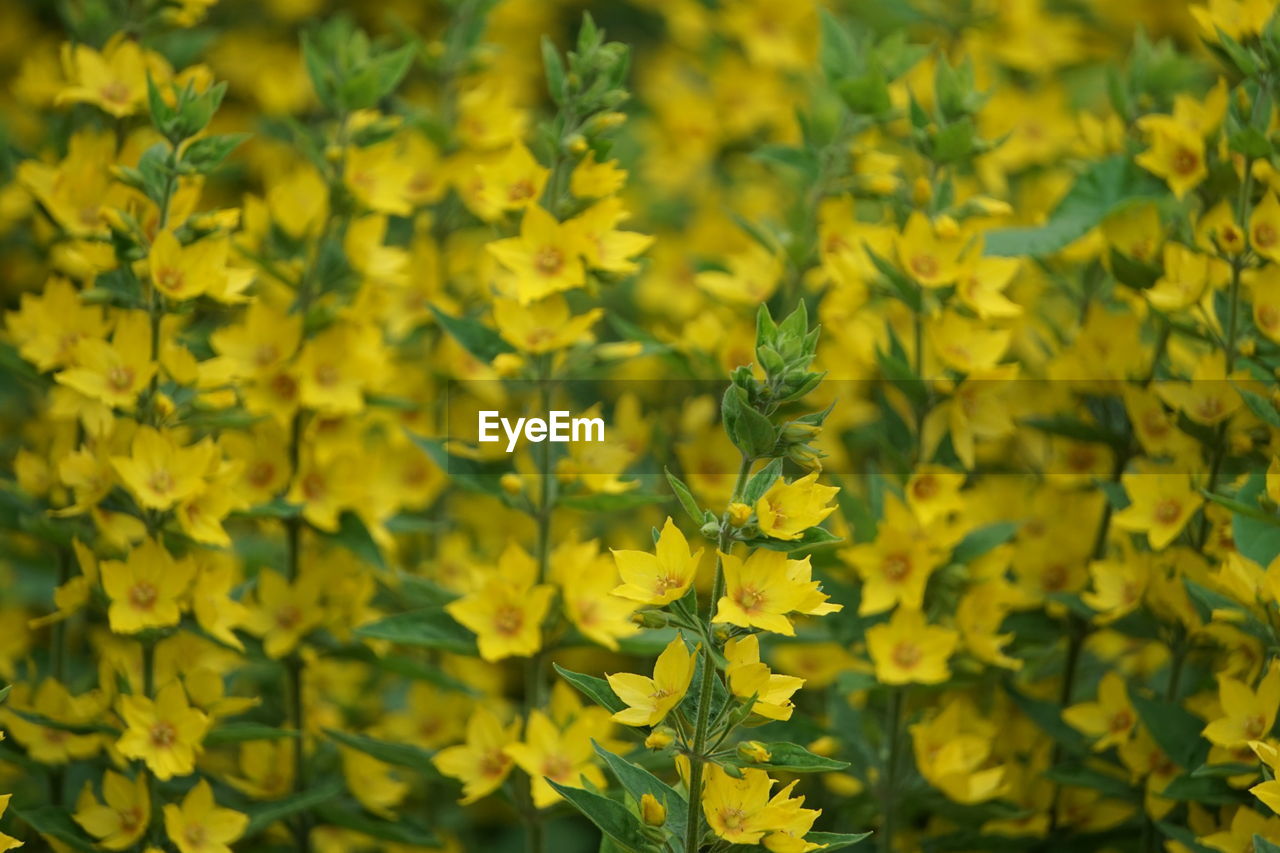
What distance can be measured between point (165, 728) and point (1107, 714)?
5.47 ft

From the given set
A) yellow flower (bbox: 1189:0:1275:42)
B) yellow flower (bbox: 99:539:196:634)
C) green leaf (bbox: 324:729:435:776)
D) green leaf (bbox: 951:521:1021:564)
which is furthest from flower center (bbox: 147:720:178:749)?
yellow flower (bbox: 1189:0:1275:42)

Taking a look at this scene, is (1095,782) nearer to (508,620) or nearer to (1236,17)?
(508,620)

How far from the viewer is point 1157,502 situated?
8.47ft

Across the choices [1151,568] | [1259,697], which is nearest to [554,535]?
[1151,568]

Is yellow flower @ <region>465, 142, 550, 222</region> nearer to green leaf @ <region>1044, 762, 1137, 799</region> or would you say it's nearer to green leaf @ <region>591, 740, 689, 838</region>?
green leaf @ <region>591, 740, 689, 838</region>

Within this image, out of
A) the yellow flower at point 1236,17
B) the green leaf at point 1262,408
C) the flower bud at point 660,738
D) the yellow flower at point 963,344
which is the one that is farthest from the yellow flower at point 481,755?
the yellow flower at point 1236,17

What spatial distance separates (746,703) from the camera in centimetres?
191

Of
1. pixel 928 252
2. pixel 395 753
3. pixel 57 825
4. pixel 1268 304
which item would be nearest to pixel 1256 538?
pixel 1268 304

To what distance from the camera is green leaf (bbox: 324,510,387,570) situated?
108 inches

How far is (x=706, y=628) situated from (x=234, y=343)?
1.20m

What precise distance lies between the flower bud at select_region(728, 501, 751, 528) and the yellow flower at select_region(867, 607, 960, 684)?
2.47 feet

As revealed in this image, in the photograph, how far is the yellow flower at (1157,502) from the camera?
2539 millimetres

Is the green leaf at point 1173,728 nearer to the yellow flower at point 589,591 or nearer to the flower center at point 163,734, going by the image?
the yellow flower at point 589,591

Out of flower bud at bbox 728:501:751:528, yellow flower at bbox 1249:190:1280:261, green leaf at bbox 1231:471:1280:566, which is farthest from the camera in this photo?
yellow flower at bbox 1249:190:1280:261
